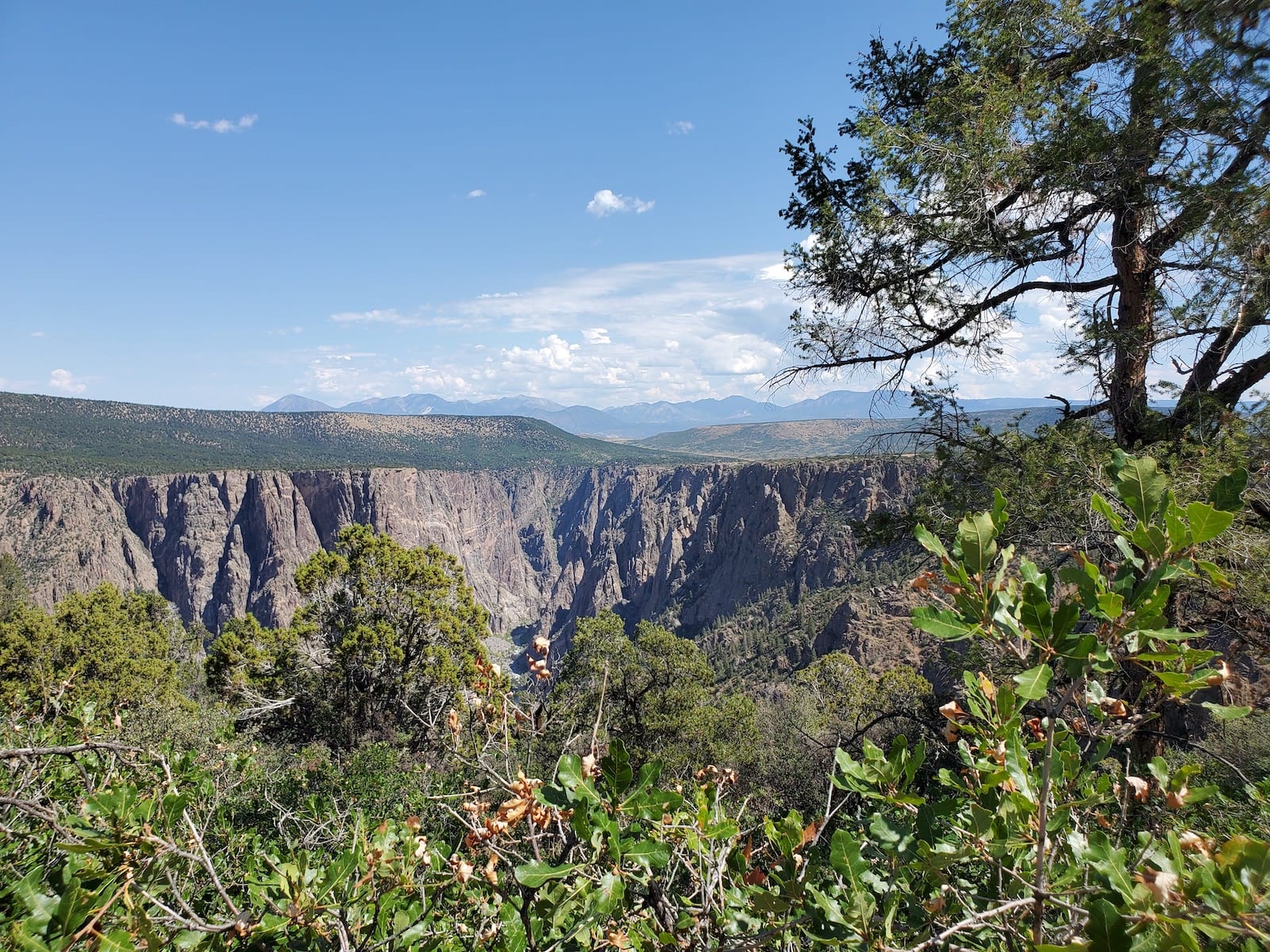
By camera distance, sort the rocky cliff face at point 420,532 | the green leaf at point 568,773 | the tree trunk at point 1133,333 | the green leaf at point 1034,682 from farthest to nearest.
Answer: the rocky cliff face at point 420,532, the tree trunk at point 1133,333, the green leaf at point 568,773, the green leaf at point 1034,682

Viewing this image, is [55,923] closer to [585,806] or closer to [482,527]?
[585,806]

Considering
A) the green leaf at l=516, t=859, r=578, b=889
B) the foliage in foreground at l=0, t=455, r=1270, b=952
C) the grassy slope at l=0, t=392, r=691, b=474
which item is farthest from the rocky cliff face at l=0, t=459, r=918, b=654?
the green leaf at l=516, t=859, r=578, b=889

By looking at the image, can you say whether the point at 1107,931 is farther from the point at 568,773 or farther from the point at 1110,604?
the point at 568,773

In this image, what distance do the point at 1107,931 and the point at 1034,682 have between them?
12.1 inches

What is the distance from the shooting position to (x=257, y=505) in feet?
310

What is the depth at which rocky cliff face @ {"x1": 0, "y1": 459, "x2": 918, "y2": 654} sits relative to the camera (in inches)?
2953

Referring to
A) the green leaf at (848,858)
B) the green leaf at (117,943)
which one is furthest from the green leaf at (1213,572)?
the green leaf at (117,943)

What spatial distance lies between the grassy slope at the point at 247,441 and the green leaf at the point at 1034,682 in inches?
A: 4076

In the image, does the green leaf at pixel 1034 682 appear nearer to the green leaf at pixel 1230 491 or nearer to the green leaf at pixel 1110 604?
the green leaf at pixel 1110 604

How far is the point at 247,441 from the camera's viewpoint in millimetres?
127812

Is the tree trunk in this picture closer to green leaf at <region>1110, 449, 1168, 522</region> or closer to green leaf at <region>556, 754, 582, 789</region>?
green leaf at <region>1110, 449, 1168, 522</region>

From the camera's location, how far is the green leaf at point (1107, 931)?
0.82m

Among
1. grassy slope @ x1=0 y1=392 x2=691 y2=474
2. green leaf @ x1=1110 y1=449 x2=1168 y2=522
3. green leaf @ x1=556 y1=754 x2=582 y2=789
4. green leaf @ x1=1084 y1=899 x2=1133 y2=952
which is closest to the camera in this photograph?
green leaf @ x1=1084 y1=899 x2=1133 y2=952

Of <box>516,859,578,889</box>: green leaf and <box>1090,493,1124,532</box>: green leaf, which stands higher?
<box>1090,493,1124,532</box>: green leaf
